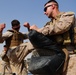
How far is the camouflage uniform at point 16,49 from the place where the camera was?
508 cm

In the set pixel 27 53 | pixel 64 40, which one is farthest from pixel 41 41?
pixel 27 53

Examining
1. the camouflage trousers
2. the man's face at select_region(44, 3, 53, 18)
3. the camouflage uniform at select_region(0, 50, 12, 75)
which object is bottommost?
the camouflage uniform at select_region(0, 50, 12, 75)

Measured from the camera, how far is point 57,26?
135 inches

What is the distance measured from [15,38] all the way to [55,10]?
7.50 ft

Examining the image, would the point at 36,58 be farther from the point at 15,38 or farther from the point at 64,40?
the point at 15,38

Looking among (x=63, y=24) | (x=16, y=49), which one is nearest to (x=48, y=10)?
→ (x=63, y=24)

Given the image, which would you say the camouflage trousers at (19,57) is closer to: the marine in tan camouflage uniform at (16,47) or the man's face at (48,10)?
the marine in tan camouflage uniform at (16,47)

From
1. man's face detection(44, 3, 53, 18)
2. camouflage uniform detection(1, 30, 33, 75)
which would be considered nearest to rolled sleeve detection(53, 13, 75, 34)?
man's face detection(44, 3, 53, 18)

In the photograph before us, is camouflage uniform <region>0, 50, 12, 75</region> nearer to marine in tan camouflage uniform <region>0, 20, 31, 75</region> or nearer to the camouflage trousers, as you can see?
marine in tan camouflage uniform <region>0, 20, 31, 75</region>

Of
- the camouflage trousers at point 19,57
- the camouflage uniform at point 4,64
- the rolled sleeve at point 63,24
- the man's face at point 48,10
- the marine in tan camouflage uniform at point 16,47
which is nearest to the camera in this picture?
the rolled sleeve at point 63,24

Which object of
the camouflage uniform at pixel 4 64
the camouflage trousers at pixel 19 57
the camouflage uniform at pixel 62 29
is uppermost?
the camouflage uniform at pixel 62 29

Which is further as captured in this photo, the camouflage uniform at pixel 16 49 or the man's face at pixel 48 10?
the camouflage uniform at pixel 16 49

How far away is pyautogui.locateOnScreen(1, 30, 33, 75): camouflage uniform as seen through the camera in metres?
5.08

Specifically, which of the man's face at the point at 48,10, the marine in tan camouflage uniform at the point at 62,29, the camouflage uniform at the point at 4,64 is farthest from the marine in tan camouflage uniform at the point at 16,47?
the marine in tan camouflage uniform at the point at 62,29
